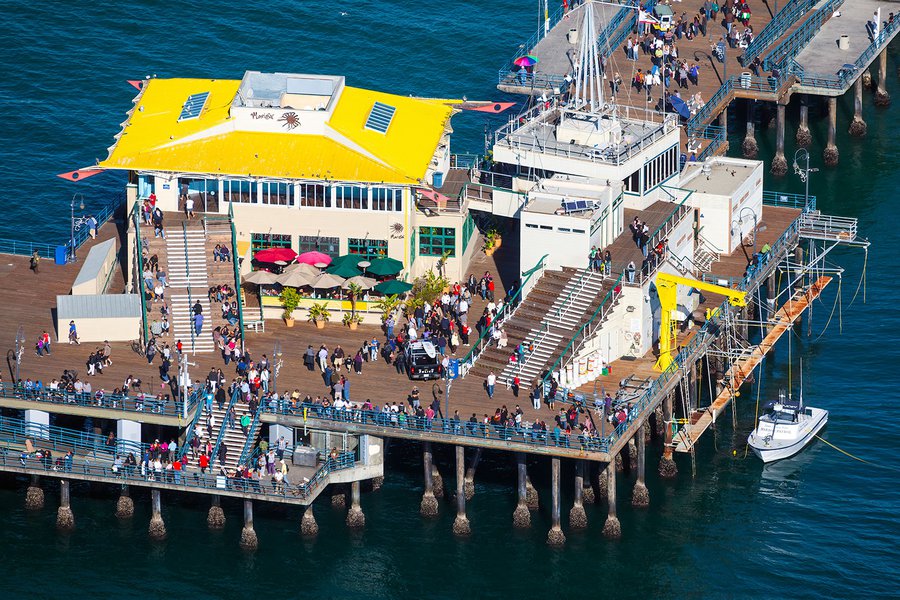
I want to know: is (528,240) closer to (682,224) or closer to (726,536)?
(682,224)

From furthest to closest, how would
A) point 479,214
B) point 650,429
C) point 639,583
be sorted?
point 479,214 → point 650,429 → point 639,583

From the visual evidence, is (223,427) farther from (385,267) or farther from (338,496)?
(385,267)

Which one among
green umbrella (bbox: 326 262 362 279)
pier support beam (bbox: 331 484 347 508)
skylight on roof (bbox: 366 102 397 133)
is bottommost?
pier support beam (bbox: 331 484 347 508)

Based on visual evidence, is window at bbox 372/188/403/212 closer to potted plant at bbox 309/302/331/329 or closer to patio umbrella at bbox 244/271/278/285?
potted plant at bbox 309/302/331/329

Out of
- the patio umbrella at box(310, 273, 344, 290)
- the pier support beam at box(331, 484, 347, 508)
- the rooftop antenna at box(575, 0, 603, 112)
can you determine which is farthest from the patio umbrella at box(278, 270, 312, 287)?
the rooftop antenna at box(575, 0, 603, 112)

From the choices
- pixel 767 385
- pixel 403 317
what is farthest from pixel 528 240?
pixel 767 385


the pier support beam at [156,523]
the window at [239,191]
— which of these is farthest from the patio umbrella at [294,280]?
the pier support beam at [156,523]

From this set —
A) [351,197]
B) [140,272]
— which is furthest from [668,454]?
[140,272]
